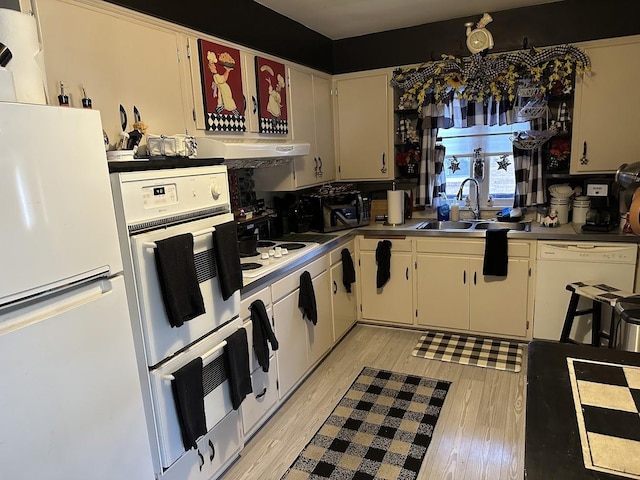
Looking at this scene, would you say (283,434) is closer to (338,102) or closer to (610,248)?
(610,248)

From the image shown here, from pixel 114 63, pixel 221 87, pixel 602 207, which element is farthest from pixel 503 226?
pixel 114 63

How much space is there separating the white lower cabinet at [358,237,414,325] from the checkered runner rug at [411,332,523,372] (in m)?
0.31

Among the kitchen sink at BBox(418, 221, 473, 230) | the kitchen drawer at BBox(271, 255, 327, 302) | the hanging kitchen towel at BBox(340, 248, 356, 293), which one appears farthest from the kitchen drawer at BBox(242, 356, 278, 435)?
the kitchen sink at BBox(418, 221, 473, 230)

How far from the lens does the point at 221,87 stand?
8.30 ft

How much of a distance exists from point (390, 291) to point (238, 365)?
198 cm

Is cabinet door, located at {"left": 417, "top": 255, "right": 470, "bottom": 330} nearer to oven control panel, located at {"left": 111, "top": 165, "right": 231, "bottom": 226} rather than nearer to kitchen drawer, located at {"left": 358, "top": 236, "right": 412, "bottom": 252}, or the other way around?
kitchen drawer, located at {"left": 358, "top": 236, "right": 412, "bottom": 252}

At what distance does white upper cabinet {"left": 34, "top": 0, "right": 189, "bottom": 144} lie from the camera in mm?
1676

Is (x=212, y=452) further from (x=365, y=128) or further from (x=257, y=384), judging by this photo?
(x=365, y=128)

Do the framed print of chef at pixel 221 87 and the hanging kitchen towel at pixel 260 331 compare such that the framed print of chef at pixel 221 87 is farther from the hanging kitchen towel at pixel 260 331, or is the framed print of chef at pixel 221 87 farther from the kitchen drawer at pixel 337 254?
the kitchen drawer at pixel 337 254

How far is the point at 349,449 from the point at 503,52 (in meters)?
3.09

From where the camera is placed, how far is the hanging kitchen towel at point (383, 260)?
3.66 m

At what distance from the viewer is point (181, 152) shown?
1.86 metres

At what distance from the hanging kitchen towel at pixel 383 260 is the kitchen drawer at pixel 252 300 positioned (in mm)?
1417

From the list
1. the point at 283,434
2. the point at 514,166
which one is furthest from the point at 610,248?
the point at 283,434
